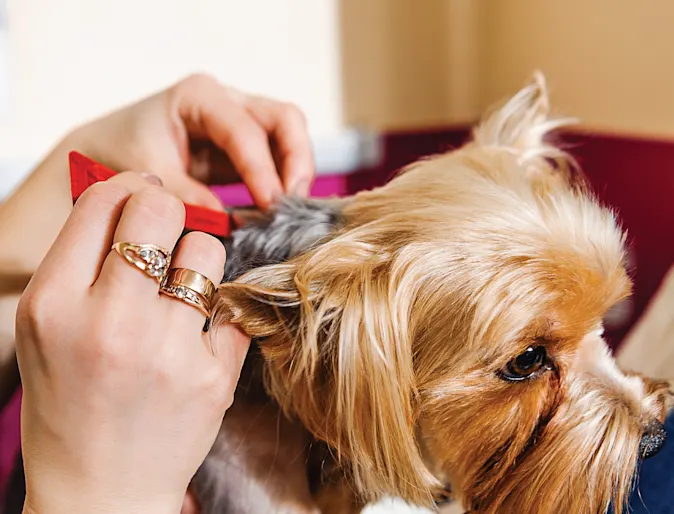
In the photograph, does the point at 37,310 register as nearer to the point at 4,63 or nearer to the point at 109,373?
the point at 109,373

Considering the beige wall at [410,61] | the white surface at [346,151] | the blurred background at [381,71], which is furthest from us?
the beige wall at [410,61]

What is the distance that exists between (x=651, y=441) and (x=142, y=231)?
0.74m

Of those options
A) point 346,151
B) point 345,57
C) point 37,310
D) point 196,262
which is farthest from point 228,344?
point 345,57

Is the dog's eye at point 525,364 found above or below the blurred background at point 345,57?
below

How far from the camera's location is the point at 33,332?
0.63 m

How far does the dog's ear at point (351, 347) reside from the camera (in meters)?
0.82

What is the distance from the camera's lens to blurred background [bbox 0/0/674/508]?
75.4 inches

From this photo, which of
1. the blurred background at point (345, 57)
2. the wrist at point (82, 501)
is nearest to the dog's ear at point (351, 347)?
the wrist at point (82, 501)

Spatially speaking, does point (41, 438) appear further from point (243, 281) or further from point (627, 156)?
point (627, 156)

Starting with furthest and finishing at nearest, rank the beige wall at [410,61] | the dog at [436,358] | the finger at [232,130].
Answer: the beige wall at [410,61] → the finger at [232,130] → the dog at [436,358]

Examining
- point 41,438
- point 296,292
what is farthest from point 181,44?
point 41,438

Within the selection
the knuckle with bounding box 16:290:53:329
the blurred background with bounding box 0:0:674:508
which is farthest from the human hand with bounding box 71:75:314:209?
the blurred background with bounding box 0:0:674:508

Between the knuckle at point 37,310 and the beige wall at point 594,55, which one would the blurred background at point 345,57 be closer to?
the beige wall at point 594,55

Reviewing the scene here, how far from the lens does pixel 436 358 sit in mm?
888
